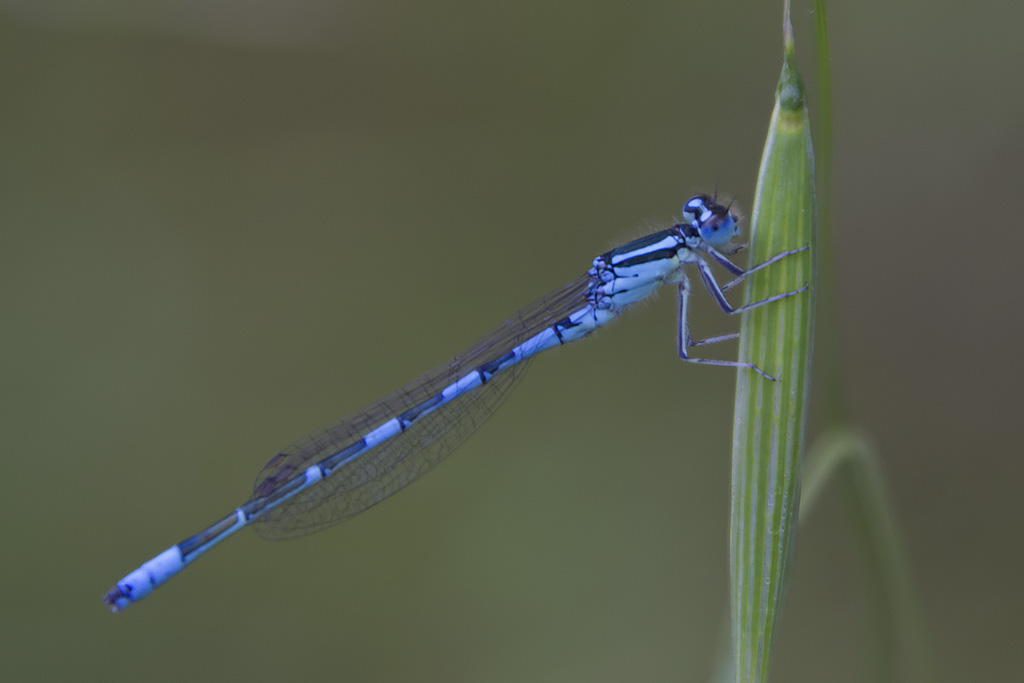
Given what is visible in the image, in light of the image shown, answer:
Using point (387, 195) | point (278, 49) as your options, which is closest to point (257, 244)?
point (387, 195)

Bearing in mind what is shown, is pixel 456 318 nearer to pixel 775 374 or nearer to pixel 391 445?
pixel 391 445

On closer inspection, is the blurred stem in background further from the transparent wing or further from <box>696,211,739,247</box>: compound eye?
the transparent wing

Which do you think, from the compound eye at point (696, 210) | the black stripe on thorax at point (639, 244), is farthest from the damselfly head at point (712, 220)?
the black stripe on thorax at point (639, 244)

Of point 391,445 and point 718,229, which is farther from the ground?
point 391,445

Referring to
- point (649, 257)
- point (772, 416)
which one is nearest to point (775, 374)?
point (772, 416)

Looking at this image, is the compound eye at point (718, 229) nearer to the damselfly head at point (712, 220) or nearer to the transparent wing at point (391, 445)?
the damselfly head at point (712, 220)

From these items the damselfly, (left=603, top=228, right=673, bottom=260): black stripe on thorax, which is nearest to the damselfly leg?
the damselfly
